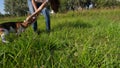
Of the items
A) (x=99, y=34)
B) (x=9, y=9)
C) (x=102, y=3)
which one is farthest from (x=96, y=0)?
(x=99, y=34)

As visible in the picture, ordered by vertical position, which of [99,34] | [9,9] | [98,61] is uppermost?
[98,61]

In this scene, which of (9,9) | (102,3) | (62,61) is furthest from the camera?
Answer: (9,9)

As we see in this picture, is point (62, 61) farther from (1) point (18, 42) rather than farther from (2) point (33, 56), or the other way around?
(1) point (18, 42)

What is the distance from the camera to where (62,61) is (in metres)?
3.01

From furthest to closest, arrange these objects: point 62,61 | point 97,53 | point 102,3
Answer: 1. point 102,3
2. point 97,53
3. point 62,61

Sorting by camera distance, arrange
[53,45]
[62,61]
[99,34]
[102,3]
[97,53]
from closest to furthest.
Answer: [62,61] → [97,53] → [53,45] → [99,34] → [102,3]

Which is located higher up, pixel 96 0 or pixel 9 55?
pixel 9 55

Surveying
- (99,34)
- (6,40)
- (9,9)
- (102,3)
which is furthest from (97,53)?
(9,9)

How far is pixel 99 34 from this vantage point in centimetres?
534

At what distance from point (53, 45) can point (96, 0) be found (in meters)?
74.3

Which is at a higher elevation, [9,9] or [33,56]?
[33,56]

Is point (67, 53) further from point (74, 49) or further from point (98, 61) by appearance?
point (98, 61)

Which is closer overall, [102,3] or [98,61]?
[98,61]

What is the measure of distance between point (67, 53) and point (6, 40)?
3.38 feet
